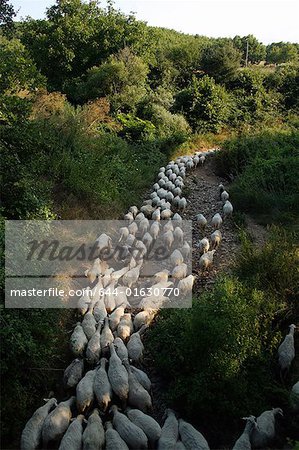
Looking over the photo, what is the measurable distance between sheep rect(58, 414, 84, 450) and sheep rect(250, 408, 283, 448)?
1574 mm

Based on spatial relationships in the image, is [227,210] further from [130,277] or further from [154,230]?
[130,277]

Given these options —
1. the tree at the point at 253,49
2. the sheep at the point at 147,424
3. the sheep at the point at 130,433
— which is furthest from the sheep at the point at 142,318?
the tree at the point at 253,49

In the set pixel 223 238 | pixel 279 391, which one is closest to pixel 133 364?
pixel 279 391

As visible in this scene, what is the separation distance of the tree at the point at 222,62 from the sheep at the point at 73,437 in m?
21.6

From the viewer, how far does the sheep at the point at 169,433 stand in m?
3.65

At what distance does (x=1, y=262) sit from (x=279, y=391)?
11.1ft

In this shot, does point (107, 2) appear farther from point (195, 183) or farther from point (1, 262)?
point (1, 262)

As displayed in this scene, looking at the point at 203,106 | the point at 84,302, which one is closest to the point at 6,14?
the point at 84,302

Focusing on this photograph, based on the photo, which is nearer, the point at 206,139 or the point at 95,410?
the point at 95,410

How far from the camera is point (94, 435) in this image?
3.60 m

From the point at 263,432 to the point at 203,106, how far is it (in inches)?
644

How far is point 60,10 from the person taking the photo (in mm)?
22234

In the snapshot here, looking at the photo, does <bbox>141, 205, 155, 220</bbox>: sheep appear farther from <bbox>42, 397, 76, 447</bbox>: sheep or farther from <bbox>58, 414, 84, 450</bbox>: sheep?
<bbox>58, 414, 84, 450</bbox>: sheep

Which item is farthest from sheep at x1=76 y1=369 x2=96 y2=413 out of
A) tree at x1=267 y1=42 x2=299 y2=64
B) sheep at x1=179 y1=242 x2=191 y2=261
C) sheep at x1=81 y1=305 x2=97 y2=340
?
tree at x1=267 y1=42 x2=299 y2=64
